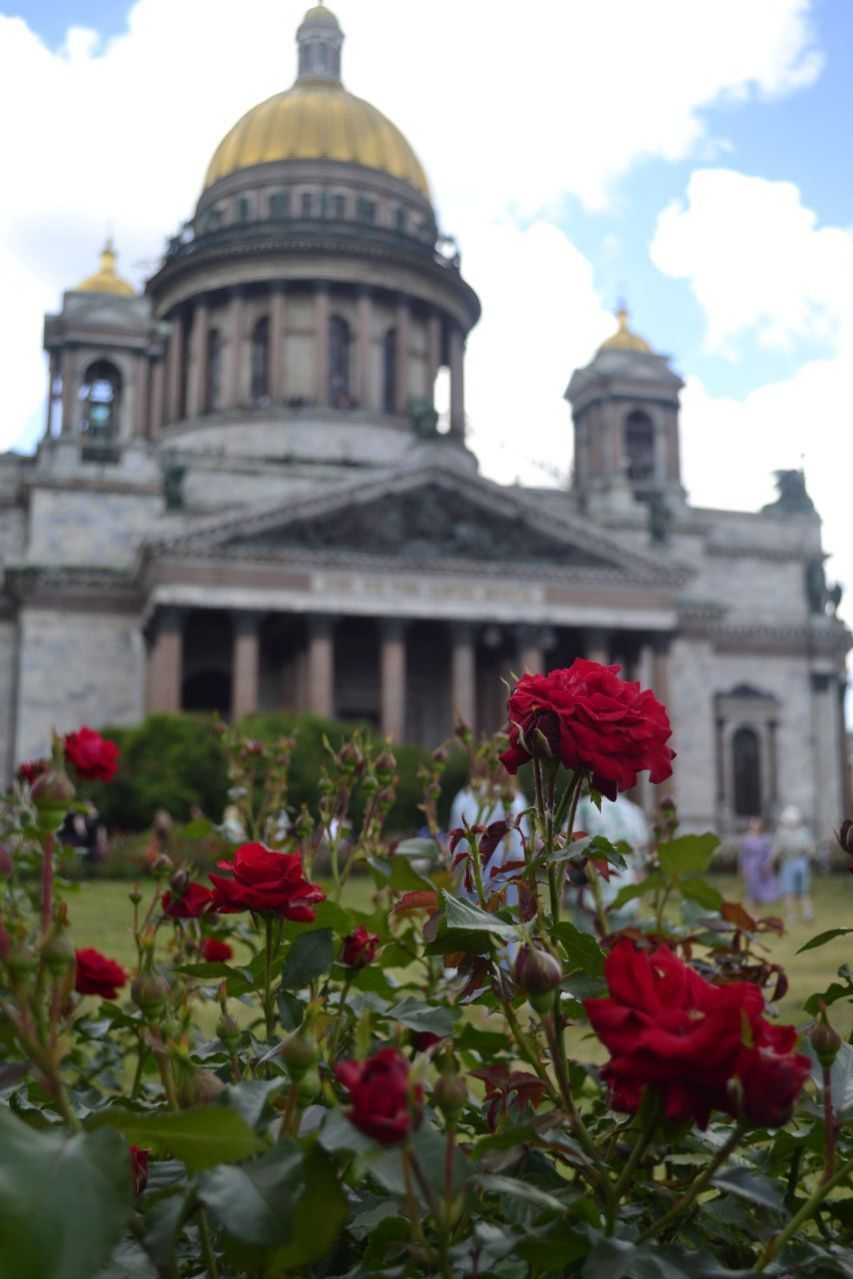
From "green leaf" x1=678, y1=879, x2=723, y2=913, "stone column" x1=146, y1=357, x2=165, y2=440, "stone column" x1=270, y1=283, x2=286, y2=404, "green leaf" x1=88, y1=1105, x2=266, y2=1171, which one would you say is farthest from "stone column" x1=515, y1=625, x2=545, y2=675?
"green leaf" x1=88, y1=1105, x2=266, y2=1171

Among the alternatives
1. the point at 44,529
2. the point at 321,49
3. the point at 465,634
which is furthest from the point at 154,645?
the point at 321,49

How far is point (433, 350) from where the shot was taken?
4906 centimetres

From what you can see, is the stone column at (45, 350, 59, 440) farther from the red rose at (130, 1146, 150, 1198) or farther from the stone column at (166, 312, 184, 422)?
the red rose at (130, 1146, 150, 1198)

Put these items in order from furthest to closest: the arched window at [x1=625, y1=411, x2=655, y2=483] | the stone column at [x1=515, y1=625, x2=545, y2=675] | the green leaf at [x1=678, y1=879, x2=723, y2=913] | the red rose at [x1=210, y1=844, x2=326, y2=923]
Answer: the arched window at [x1=625, y1=411, x2=655, y2=483]
the stone column at [x1=515, y1=625, x2=545, y2=675]
the green leaf at [x1=678, y1=879, x2=723, y2=913]
the red rose at [x1=210, y1=844, x2=326, y2=923]

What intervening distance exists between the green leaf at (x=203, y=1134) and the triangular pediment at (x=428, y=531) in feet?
106

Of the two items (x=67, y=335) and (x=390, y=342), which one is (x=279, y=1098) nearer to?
(x=67, y=335)

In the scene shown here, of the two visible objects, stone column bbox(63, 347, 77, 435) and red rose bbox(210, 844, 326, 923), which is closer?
red rose bbox(210, 844, 326, 923)

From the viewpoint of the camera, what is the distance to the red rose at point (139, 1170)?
7.64 feet

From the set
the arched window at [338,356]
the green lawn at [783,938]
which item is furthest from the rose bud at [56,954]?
the arched window at [338,356]

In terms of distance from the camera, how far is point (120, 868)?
2408cm

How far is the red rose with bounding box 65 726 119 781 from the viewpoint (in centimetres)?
427

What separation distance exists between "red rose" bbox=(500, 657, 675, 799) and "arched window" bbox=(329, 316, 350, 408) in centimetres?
4556

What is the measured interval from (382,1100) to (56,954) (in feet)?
1.98

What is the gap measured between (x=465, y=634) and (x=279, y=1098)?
33069 mm
